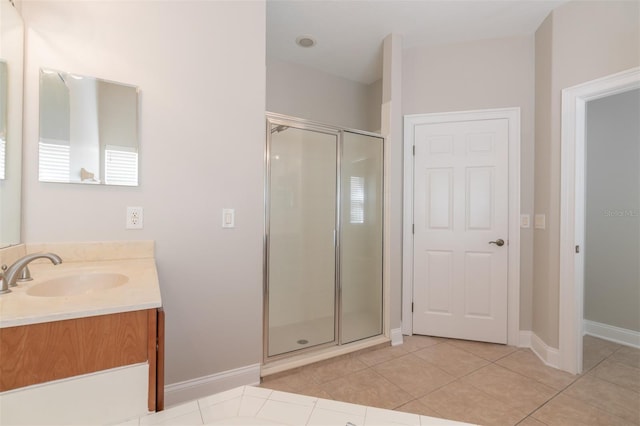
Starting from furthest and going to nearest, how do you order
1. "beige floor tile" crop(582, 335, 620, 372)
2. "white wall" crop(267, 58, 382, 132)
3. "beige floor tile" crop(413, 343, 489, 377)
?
"white wall" crop(267, 58, 382, 132) < "beige floor tile" crop(582, 335, 620, 372) < "beige floor tile" crop(413, 343, 489, 377)

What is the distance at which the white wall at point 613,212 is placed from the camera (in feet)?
8.89

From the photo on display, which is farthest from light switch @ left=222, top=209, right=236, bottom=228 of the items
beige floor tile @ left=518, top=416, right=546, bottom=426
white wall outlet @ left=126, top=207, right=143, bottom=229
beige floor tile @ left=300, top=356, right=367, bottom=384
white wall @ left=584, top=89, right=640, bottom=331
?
white wall @ left=584, top=89, right=640, bottom=331

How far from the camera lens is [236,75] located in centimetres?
194

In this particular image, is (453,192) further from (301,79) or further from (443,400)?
(301,79)

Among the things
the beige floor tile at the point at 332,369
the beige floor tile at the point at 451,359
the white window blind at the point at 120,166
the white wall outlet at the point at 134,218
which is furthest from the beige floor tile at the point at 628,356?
the white window blind at the point at 120,166

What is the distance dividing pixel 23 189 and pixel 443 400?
2.63 meters

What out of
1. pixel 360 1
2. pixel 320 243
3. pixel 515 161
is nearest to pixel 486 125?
pixel 515 161

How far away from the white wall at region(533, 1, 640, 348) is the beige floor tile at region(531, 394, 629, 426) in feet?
1.78

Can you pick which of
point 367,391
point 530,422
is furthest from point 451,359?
point 367,391

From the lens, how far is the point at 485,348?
2596 millimetres

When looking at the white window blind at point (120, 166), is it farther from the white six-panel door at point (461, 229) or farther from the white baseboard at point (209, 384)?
the white six-panel door at point (461, 229)

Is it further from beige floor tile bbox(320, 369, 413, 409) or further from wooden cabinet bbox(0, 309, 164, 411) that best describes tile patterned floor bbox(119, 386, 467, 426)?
beige floor tile bbox(320, 369, 413, 409)

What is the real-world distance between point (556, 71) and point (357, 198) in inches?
72.8

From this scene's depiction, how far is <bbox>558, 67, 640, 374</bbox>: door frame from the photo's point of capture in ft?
7.11
